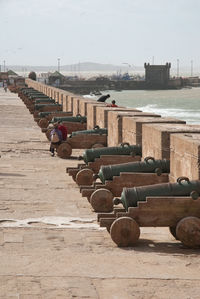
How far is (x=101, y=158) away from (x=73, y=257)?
4.71 meters

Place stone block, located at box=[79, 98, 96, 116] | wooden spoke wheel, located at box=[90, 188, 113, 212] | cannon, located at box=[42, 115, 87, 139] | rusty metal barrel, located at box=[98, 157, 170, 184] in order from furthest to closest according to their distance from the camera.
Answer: stone block, located at box=[79, 98, 96, 116], cannon, located at box=[42, 115, 87, 139], rusty metal barrel, located at box=[98, 157, 170, 184], wooden spoke wheel, located at box=[90, 188, 113, 212]

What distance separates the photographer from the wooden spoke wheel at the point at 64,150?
1792cm

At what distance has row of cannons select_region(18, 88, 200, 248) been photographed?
859 cm

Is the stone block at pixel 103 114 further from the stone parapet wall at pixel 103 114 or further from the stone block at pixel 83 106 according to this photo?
the stone block at pixel 83 106

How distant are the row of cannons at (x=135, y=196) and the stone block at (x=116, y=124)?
6.63 ft

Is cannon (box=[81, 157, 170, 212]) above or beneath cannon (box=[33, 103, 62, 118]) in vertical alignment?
above

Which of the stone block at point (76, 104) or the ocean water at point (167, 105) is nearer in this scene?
the stone block at point (76, 104)

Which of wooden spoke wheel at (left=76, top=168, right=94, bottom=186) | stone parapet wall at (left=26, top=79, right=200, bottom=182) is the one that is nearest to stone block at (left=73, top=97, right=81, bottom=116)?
stone parapet wall at (left=26, top=79, right=200, bottom=182)

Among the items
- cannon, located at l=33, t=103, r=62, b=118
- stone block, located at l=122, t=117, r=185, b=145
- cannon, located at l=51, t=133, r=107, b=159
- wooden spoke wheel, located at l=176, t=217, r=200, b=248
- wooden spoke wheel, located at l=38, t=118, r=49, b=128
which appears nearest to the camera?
wooden spoke wheel, located at l=176, t=217, r=200, b=248

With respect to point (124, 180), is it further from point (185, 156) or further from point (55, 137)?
point (55, 137)

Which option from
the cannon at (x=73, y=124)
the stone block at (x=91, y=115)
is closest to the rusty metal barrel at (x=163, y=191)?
the stone block at (x=91, y=115)

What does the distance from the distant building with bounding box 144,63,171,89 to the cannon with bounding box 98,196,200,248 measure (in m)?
153

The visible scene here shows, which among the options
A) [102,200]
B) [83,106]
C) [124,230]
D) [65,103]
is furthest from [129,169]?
[65,103]

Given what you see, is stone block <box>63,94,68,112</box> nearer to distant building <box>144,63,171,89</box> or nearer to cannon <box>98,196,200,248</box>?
cannon <box>98,196,200,248</box>
